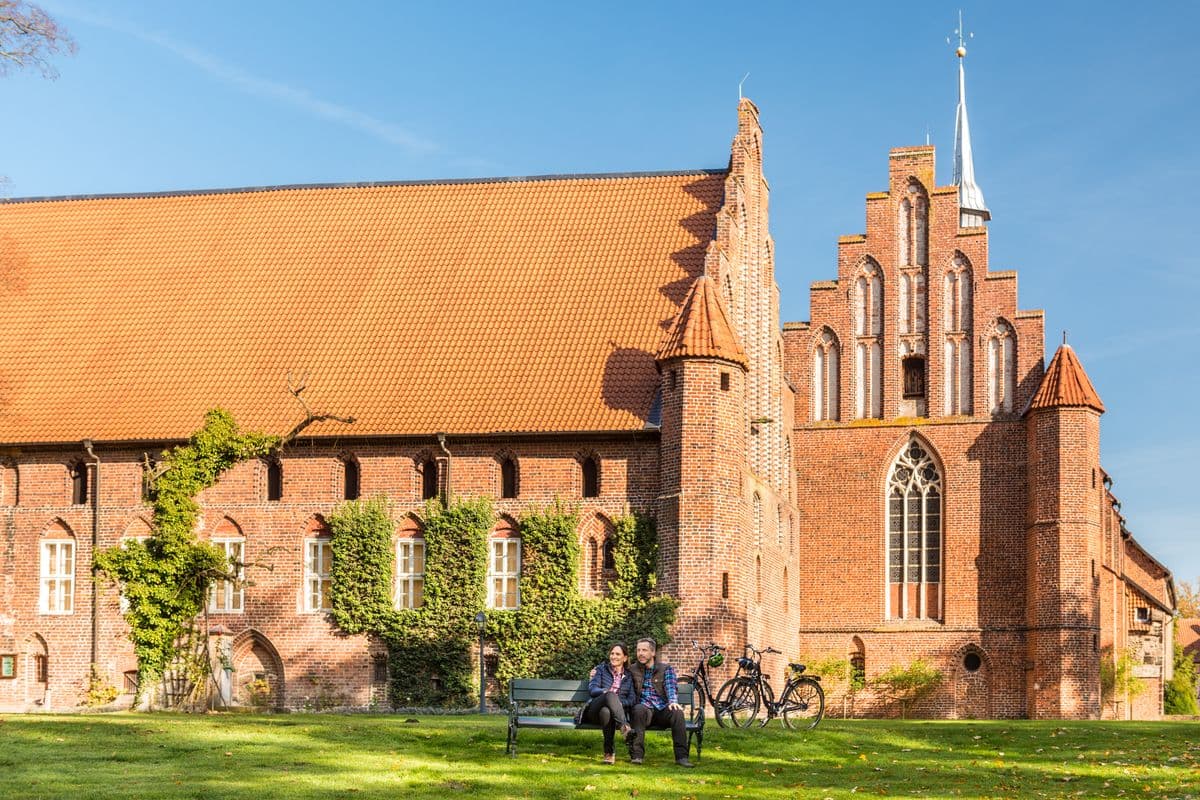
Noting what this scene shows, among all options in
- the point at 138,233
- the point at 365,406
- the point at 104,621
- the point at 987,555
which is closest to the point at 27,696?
the point at 104,621

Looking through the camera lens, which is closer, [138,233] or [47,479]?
[47,479]

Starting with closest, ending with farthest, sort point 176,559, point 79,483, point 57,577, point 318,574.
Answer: point 176,559 → point 318,574 → point 57,577 → point 79,483

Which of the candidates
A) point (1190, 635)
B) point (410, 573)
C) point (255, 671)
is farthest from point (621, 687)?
point (1190, 635)

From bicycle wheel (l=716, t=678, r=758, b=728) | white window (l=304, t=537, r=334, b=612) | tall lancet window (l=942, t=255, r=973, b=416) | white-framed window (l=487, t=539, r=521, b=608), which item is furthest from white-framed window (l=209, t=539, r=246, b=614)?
tall lancet window (l=942, t=255, r=973, b=416)

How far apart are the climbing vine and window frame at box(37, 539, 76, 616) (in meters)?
2.32

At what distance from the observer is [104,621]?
135 feet

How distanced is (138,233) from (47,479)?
860cm

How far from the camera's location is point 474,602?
131 feet

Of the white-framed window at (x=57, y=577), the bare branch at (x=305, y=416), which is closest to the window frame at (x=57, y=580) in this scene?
the white-framed window at (x=57, y=577)

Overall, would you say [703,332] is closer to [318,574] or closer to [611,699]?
[318,574]

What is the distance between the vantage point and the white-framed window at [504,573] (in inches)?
1582

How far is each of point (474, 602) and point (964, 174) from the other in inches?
1143

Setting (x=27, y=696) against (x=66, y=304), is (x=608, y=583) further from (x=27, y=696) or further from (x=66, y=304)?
(x=66, y=304)

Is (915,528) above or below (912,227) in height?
below
